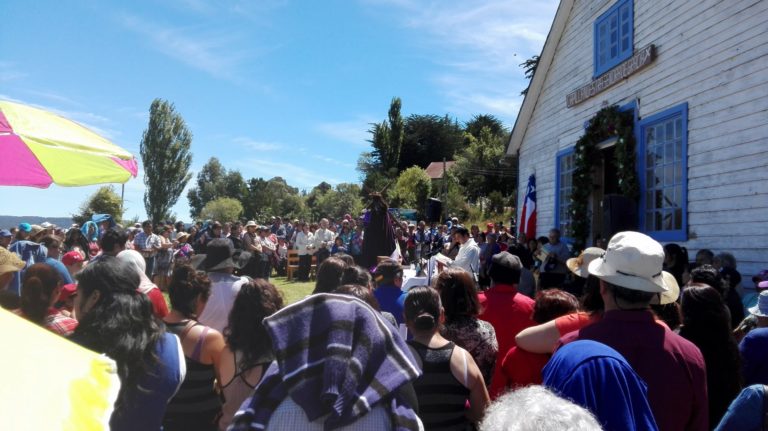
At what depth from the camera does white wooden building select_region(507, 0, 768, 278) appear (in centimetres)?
657

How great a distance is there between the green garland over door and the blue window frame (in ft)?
0.60

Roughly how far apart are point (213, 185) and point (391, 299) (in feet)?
302

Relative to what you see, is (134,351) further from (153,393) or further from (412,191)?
(412,191)

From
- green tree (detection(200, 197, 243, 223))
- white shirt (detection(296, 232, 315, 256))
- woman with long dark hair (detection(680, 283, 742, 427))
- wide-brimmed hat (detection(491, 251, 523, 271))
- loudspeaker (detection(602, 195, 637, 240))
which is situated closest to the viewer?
woman with long dark hair (detection(680, 283, 742, 427))

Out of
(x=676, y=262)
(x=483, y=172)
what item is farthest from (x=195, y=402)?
(x=483, y=172)

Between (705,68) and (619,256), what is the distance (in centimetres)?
632

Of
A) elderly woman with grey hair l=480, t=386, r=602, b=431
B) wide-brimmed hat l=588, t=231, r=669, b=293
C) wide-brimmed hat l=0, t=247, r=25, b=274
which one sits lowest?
elderly woman with grey hair l=480, t=386, r=602, b=431

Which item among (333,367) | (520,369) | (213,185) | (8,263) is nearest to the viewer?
(333,367)

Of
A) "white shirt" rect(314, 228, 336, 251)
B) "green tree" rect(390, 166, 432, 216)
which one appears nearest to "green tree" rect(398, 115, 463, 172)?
"green tree" rect(390, 166, 432, 216)

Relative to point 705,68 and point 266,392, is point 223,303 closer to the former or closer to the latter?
point 266,392

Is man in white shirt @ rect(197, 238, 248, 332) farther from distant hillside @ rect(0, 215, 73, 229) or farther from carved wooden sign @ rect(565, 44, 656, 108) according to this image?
distant hillside @ rect(0, 215, 73, 229)

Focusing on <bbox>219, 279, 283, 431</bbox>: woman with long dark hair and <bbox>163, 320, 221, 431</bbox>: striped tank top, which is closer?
<bbox>219, 279, 283, 431</bbox>: woman with long dark hair

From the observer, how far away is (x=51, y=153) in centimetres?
404

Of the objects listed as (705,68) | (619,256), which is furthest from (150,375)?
(705,68)
